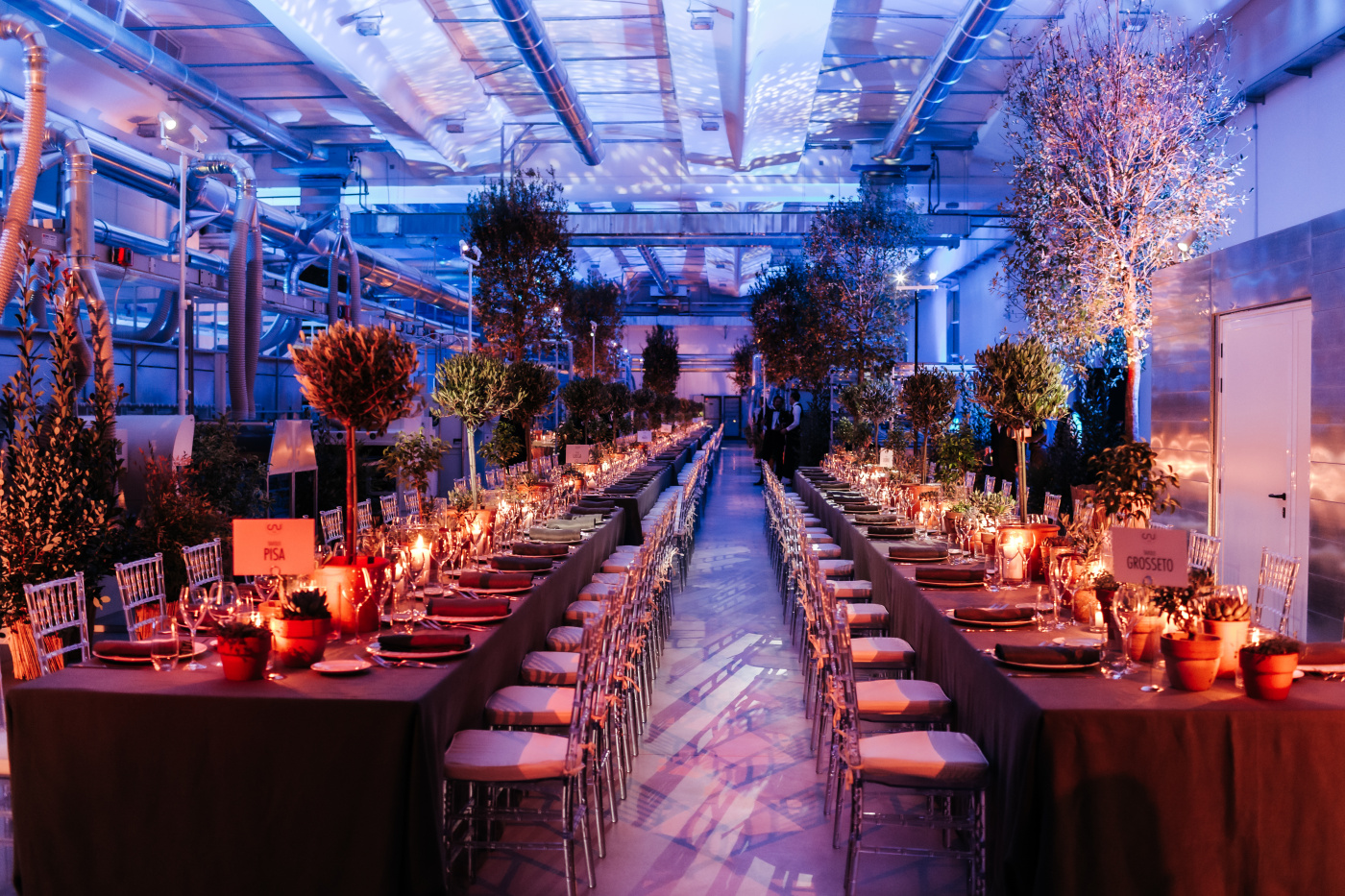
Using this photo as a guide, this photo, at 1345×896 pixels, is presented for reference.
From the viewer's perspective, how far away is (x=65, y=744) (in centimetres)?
268

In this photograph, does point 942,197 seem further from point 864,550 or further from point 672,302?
point 672,302

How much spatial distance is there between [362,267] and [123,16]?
22.2ft

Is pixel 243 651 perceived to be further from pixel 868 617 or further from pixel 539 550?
pixel 868 617

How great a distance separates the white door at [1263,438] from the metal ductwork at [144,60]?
9.29m

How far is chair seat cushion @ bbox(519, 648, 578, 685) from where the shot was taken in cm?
415

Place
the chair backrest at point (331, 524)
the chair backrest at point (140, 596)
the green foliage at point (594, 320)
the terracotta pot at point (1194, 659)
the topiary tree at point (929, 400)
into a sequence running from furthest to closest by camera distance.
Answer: the green foliage at point (594, 320) → the topiary tree at point (929, 400) → the chair backrest at point (331, 524) → the chair backrest at point (140, 596) → the terracotta pot at point (1194, 659)

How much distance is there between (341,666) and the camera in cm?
293

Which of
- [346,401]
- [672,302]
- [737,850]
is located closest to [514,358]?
[346,401]

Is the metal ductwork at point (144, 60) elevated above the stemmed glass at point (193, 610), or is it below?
above

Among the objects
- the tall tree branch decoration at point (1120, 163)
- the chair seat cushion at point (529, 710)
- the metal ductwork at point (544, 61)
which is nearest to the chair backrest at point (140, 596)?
the chair seat cushion at point (529, 710)

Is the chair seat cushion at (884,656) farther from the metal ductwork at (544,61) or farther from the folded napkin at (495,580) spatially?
the metal ductwork at (544,61)

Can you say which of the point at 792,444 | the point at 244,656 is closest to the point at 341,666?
the point at 244,656

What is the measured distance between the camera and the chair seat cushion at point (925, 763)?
10.0ft

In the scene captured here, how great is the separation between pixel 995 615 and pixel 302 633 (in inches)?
95.6
